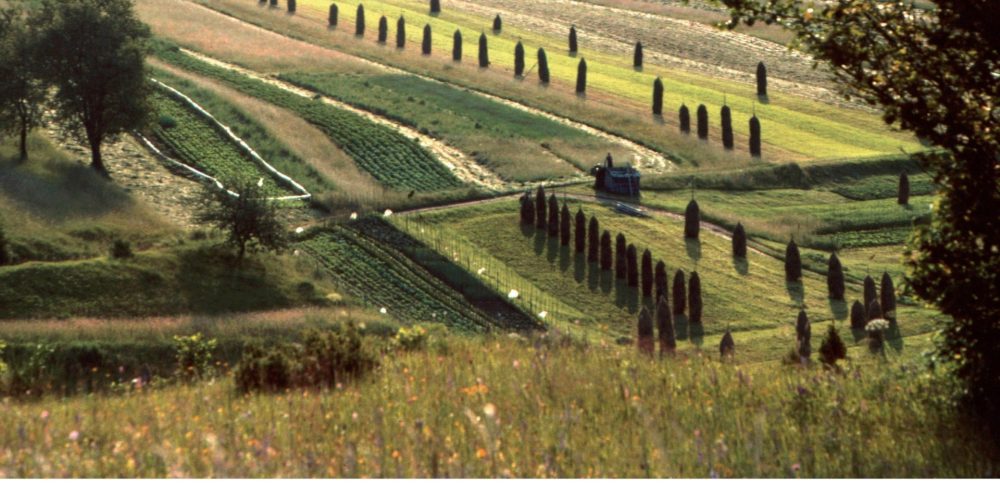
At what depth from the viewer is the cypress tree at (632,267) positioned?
51.0 m

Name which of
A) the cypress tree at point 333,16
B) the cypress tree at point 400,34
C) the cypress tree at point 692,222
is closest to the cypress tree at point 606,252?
the cypress tree at point 692,222

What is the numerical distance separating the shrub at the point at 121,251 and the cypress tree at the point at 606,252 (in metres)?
17.8

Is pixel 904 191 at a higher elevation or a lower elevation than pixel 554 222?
higher

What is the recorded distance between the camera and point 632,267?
51.0m

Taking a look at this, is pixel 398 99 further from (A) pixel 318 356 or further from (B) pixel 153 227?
(A) pixel 318 356

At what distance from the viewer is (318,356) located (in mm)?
15062

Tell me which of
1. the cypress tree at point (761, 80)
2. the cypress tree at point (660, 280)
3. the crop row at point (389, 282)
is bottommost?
the crop row at point (389, 282)

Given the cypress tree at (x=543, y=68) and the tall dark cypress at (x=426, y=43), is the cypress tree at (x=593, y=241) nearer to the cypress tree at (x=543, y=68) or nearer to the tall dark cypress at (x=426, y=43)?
the cypress tree at (x=543, y=68)

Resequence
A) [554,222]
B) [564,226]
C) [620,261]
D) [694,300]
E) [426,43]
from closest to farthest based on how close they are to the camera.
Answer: [694,300]
[620,261]
[564,226]
[554,222]
[426,43]

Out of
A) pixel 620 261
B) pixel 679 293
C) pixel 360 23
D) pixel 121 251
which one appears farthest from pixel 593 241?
pixel 360 23

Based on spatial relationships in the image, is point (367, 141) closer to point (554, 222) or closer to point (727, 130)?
point (554, 222)

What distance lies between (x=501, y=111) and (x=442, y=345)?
6105cm

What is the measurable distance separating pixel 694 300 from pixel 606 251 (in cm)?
578

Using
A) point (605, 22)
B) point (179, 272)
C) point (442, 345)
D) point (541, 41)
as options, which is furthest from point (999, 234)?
point (605, 22)
